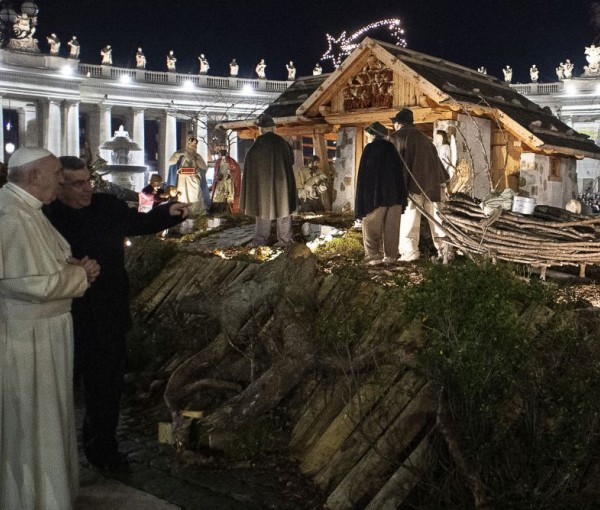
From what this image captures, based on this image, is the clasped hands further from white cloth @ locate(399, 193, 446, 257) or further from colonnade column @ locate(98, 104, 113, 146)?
colonnade column @ locate(98, 104, 113, 146)

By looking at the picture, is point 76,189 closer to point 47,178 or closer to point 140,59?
point 47,178

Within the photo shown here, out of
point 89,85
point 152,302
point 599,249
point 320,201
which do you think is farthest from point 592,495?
point 89,85

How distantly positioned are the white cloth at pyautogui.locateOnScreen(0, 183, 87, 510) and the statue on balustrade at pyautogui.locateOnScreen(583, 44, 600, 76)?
47567 millimetres

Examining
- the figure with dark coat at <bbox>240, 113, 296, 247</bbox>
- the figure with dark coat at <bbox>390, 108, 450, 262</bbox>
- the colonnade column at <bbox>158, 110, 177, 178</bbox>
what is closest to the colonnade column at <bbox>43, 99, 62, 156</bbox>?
the colonnade column at <bbox>158, 110, 177, 178</bbox>

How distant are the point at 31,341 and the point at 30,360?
105mm

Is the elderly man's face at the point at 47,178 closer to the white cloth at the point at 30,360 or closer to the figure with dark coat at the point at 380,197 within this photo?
the white cloth at the point at 30,360

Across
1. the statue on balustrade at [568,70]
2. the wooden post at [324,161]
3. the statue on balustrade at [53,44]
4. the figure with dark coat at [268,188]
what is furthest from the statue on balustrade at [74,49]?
the figure with dark coat at [268,188]

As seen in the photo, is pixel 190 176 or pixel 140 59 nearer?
pixel 190 176

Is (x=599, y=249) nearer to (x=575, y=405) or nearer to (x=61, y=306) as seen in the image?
(x=575, y=405)

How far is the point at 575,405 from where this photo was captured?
4.35 meters

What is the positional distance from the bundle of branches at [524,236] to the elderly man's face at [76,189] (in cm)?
365

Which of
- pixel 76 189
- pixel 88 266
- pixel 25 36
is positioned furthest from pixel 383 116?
pixel 25 36

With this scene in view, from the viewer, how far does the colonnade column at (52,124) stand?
45406 millimetres

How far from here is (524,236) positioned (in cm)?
686
